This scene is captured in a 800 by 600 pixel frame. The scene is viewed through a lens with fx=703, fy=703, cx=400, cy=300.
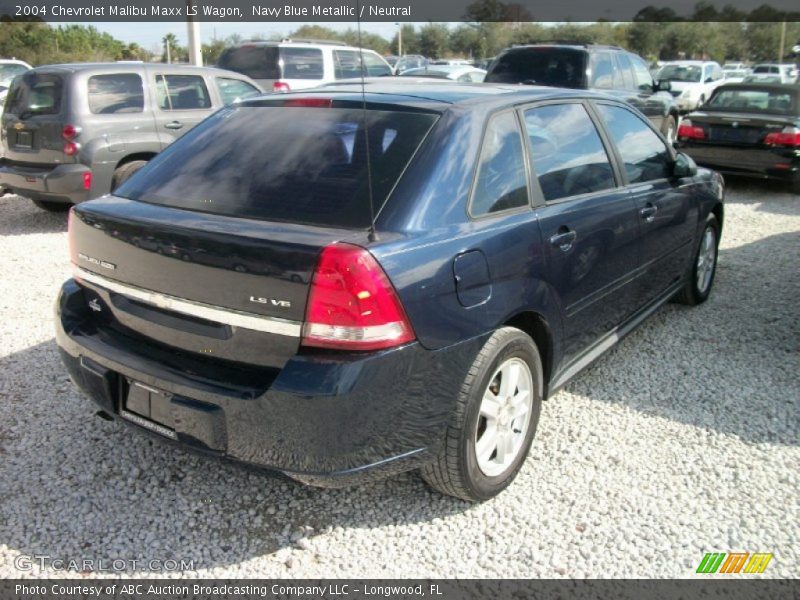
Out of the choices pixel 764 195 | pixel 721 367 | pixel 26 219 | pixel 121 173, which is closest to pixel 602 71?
pixel 764 195

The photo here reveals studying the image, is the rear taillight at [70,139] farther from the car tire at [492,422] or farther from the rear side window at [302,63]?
the car tire at [492,422]

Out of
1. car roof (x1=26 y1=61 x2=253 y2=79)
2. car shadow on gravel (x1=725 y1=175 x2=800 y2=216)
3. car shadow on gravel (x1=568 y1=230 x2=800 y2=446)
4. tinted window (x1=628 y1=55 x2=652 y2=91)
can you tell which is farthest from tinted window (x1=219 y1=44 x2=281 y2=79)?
car shadow on gravel (x1=568 y1=230 x2=800 y2=446)

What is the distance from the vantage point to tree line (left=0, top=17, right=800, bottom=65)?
121ft

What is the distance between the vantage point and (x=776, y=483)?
3111 mm

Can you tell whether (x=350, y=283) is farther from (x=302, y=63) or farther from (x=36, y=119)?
(x=302, y=63)

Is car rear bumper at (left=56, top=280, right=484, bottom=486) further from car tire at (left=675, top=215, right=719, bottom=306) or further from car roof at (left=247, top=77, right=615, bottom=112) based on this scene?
car tire at (left=675, top=215, right=719, bottom=306)

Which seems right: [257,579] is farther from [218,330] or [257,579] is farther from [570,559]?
[570,559]

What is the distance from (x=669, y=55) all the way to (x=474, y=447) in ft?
185

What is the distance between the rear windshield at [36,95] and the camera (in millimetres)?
7332

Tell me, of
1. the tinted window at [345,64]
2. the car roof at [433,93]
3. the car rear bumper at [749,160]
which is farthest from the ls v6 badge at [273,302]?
the tinted window at [345,64]

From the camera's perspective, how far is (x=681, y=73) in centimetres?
2142

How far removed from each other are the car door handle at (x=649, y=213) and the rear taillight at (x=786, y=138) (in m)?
6.21

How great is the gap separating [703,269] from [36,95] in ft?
22.3

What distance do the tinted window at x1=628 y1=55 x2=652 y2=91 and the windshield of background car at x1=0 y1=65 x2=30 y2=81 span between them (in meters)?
13.5
